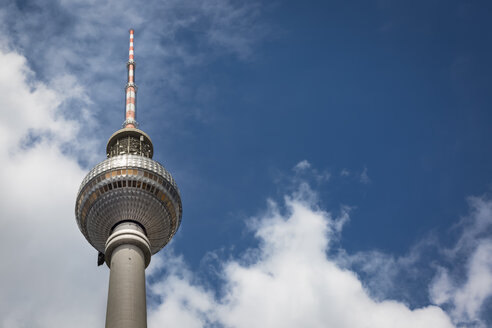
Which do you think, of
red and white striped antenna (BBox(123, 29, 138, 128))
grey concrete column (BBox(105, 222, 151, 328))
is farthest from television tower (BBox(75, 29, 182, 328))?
red and white striped antenna (BBox(123, 29, 138, 128))

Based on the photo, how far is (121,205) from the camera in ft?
201

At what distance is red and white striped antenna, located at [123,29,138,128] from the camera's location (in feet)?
244

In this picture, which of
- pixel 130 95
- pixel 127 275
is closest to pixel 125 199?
pixel 127 275

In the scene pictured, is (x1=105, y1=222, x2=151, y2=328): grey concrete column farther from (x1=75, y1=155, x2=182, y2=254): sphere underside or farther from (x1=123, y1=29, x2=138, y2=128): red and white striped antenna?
(x1=123, y1=29, x2=138, y2=128): red and white striped antenna

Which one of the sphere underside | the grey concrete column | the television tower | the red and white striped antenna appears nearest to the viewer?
the grey concrete column

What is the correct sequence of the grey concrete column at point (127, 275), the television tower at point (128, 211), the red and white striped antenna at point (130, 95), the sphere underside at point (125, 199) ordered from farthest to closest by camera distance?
the red and white striped antenna at point (130, 95) → the sphere underside at point (125, 199) → the television tower at point (128, 211) → the grey concrete column at point (127, 275)

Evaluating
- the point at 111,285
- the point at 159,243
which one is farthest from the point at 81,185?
the point at 111,285

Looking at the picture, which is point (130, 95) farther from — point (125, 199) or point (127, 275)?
point (127, 275)

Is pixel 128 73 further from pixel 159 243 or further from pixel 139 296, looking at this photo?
pixel 139 296

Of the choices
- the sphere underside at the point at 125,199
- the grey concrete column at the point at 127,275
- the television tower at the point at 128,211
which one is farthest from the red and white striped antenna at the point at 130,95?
the grey concrete column at the point at 127,275

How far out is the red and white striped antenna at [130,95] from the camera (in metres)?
74.4

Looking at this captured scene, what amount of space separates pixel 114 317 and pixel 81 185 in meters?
18.9

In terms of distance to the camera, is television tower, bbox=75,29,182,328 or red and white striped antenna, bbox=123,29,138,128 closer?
television tower, bbox=75,29,182,328

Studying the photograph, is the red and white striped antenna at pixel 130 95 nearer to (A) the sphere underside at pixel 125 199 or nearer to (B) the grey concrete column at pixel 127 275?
(A) the sphere underside at pixel 125 199
